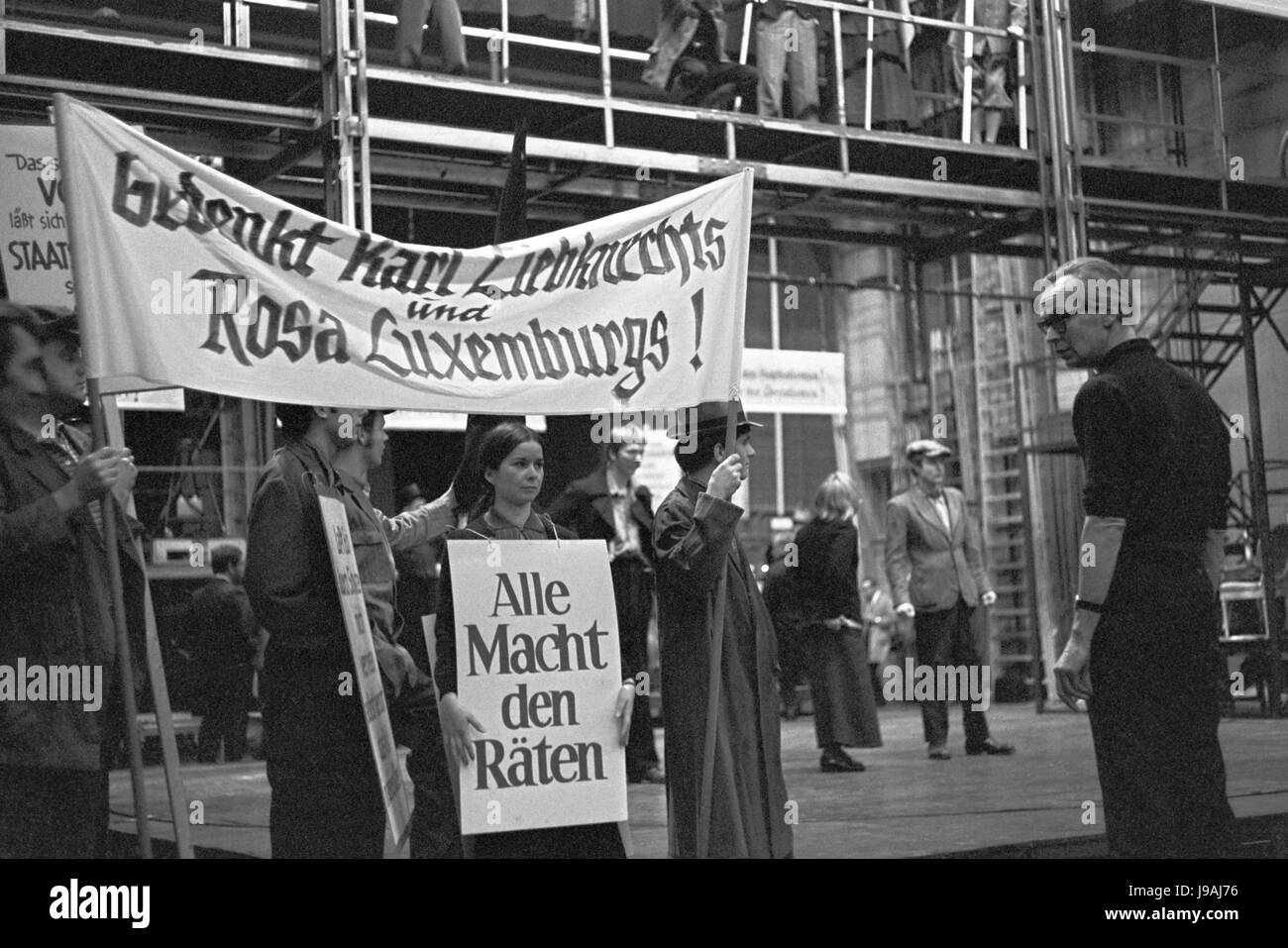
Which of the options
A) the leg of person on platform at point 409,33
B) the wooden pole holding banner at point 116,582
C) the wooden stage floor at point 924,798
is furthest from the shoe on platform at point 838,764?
the wooden pole holding banner at point 116,582

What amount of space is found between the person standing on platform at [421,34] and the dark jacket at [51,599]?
5.35 m

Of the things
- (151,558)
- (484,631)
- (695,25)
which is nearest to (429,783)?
(484,631)

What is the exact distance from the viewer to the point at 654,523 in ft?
18.5

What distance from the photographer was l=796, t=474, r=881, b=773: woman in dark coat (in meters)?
10.5

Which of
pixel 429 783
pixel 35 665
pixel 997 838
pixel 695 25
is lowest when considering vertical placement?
pixel 997 838

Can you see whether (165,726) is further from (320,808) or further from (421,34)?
(421,34)

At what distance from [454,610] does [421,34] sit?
565 centimetres

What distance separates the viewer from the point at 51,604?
470 centimetres

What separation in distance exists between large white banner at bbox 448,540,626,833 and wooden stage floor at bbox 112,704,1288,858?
2.01 m

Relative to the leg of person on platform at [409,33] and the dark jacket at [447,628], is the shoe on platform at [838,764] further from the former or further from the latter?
the dark jacket at [447,628]

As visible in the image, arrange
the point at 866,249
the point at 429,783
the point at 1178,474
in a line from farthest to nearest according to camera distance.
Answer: the point at 866,249
the point at 429,783
the point at 1178,474

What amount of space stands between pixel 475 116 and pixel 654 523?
5.23 m

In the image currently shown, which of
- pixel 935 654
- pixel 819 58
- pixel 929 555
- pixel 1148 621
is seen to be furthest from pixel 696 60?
pixel 1148 621
